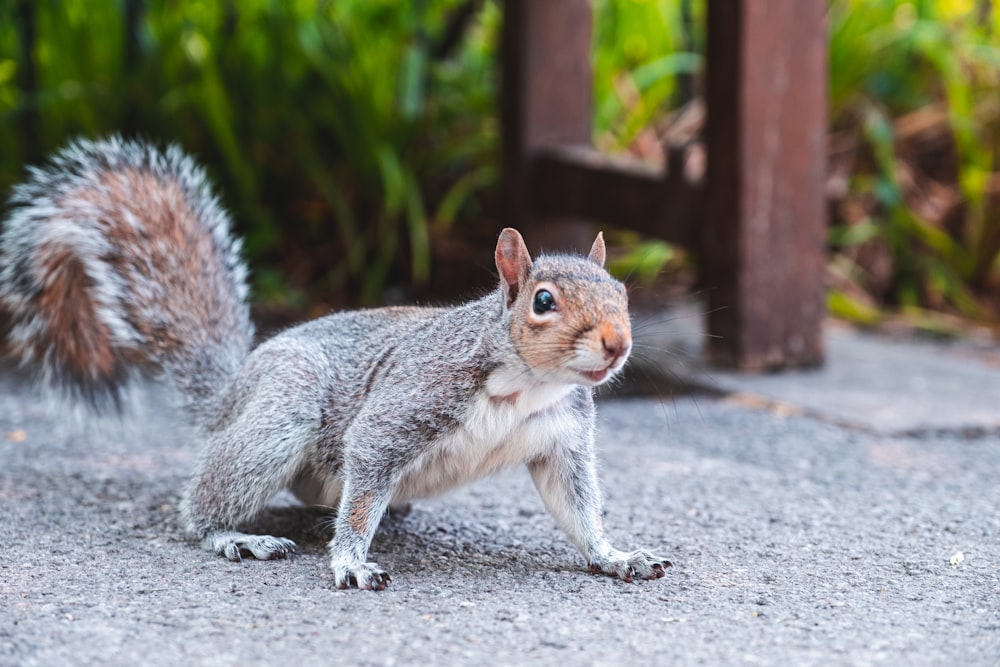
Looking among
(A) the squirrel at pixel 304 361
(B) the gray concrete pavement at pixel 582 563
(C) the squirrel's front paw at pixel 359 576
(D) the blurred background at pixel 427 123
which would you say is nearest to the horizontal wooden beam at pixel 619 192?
(D) the blurred background at pixel 427 123

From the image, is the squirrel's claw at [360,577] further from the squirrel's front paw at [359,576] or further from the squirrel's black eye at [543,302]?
the squirrel's black eye at [543,302]

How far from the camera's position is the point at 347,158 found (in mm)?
5992

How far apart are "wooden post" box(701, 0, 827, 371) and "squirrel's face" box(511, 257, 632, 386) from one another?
214cm

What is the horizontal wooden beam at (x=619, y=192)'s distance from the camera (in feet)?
15.5

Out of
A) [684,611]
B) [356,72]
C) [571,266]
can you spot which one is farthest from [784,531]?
[356,72]

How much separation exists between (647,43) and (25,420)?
12.7 ft

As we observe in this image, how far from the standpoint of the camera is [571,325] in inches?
93.1

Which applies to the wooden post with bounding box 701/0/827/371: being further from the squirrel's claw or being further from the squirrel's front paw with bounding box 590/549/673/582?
the squirrel's claw

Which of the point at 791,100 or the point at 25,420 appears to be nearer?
the point at 25,420

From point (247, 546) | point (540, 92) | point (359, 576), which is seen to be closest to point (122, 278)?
point (247, 546)

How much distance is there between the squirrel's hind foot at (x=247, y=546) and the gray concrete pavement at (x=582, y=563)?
3 centimetres

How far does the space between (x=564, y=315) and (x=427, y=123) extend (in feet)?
12.6

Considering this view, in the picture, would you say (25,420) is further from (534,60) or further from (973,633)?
(973,633)

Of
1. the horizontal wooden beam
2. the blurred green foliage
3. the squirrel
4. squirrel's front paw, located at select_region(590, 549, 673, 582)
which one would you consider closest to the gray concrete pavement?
squirrel's front paw, located at select_region(590, 549, 673, 582)
